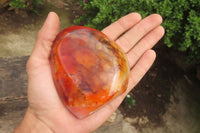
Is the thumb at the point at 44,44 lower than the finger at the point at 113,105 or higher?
higher

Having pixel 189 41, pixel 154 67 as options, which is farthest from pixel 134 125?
pixel 189 41

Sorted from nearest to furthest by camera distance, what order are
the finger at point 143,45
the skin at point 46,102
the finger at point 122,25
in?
the skin at point 46,102
the finger at point 143,45
the finger at point 122,25

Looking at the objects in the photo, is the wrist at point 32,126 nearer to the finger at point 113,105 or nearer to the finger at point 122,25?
the finger at point 113,105

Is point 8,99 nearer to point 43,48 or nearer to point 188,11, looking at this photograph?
point 43,48

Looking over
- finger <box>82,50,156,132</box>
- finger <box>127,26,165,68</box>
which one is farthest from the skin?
finger <box>127,26,165,68</box>

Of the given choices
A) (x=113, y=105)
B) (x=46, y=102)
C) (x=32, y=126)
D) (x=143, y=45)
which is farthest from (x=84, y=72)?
(x=143, y=45)

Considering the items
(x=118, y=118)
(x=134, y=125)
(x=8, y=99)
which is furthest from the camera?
A: (x=134, y=125)

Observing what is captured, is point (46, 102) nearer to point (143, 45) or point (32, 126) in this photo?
point (32, 126)

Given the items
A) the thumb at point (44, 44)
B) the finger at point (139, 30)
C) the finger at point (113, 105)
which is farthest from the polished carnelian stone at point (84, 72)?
the finger at point (139, 30)
